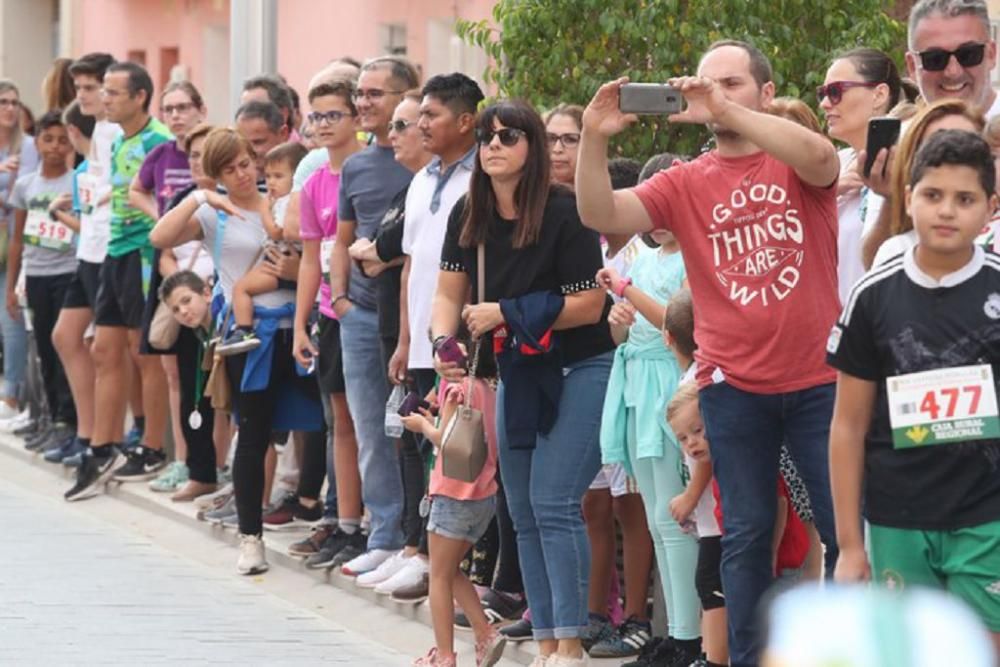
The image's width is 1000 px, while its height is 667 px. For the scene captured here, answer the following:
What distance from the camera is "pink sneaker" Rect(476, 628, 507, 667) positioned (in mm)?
7848

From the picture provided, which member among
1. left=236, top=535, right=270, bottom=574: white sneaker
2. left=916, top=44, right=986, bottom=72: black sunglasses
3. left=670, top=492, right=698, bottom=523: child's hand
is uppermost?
left=916, top=44, right=986, bottom=72: black sunglasses

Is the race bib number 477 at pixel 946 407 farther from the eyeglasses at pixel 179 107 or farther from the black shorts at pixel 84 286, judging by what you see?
the black shorts at pixel 84 286

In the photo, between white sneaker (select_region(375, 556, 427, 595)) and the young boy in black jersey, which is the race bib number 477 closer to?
the young boy in black jersey

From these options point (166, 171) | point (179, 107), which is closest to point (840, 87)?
point (166, 171)

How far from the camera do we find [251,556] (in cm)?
1042

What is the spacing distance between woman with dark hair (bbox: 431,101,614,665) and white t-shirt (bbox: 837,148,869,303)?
90cm

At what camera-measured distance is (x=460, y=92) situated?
28.3 feet

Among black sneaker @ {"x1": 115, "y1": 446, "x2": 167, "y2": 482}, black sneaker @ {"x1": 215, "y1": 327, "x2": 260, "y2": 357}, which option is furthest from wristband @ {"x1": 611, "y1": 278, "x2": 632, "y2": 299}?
black sneaker @ {"x1": 115, "y1": 446, "x2": 167, "y2": 482}

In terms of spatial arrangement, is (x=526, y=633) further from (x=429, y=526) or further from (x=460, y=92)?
(x=460, y=92)

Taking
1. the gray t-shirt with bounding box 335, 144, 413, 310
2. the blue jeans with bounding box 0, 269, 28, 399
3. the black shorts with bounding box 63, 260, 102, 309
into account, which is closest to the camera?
the gray t-shirt with bounding box 335, 144, 413, 310

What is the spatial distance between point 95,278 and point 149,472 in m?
1.24

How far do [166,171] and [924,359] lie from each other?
791 cm

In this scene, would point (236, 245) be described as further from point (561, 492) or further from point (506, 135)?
point (561, 492)

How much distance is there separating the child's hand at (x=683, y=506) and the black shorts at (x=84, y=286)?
6.81 m
